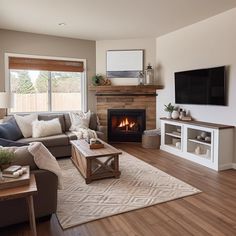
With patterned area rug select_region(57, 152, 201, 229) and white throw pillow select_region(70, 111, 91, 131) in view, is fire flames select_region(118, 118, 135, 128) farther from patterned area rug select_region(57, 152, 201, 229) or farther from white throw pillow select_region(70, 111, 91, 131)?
patterned area rug select_region(57, 152, 201, 229)

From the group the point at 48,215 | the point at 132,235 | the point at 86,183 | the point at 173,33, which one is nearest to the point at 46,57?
the point at 173,33

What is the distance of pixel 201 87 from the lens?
4.49m

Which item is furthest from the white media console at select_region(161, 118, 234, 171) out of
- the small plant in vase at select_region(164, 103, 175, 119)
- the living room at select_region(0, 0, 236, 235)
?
the small plant in vase at select_region(164, 103, 175, 119)

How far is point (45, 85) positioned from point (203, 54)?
11.9 feet

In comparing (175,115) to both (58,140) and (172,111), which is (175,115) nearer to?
(172,111)

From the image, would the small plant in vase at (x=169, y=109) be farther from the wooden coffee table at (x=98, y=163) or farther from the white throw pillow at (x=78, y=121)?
the wooden coffee table at (x=98, y=163)

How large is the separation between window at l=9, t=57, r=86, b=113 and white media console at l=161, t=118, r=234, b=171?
7.82 ft

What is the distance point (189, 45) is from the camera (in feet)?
15.9

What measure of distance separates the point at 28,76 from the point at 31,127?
4.88ft

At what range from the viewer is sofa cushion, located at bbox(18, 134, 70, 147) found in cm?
434

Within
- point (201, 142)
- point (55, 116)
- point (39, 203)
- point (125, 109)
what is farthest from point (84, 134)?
point (39, 203)

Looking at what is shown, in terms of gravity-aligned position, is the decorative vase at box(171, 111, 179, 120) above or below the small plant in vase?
below

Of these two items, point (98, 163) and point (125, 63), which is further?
point (125, 63)

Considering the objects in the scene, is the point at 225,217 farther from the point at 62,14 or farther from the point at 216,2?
the point at 62,14
